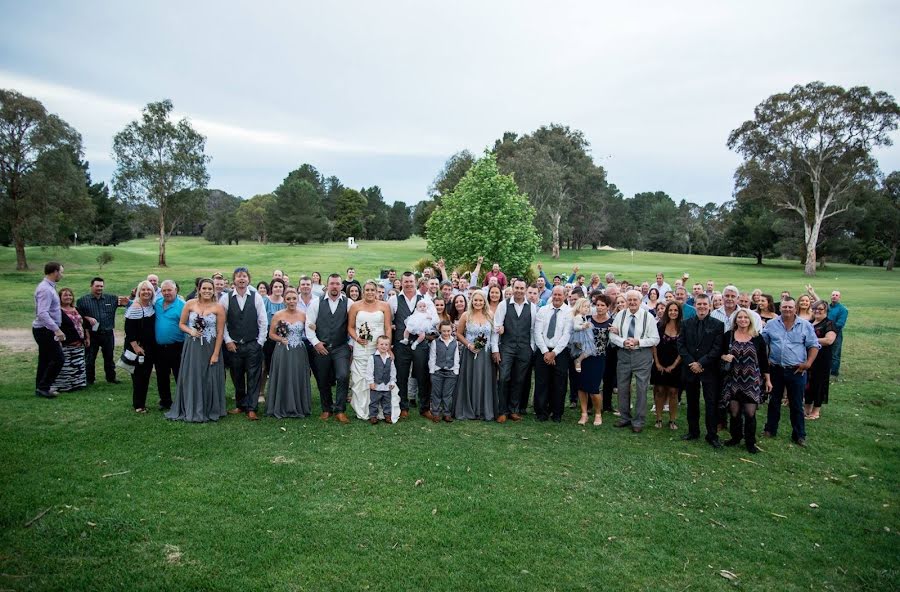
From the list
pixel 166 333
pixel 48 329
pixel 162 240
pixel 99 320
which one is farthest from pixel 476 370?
pixel 162 240

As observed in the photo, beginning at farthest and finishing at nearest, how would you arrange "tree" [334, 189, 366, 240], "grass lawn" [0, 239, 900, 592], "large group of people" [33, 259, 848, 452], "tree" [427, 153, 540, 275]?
"tree" [334, 189, 366, 240], "tree" [427, 153, 540, 275], "large group of people" [33, 259, 848, 452], "grass lawn" [0, 239, 900, 592]

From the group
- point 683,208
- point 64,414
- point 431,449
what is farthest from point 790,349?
point 683,208

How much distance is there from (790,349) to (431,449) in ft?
16.1

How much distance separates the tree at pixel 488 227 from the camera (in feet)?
79.2

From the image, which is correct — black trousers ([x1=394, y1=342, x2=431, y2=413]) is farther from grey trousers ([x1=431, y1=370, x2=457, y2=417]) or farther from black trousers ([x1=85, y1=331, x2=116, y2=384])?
black trousers ([x1=85, y1=331, x2=116, y2=384])

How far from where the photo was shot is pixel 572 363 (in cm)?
804

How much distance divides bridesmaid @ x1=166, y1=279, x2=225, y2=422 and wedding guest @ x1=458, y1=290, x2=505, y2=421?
3.37 meters

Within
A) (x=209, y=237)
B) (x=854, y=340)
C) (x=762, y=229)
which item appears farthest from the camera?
(x=209, y=237)

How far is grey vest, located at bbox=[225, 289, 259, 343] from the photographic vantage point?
7.53m

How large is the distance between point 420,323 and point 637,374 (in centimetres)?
315

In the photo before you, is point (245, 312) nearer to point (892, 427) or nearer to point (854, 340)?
point (892, 427)

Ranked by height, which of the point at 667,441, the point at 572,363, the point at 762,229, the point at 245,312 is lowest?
the point at 667,441

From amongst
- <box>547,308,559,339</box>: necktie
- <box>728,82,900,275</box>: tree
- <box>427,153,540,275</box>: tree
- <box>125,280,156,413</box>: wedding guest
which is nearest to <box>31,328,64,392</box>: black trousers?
<box>125,280,156,413</box>: wedding guest

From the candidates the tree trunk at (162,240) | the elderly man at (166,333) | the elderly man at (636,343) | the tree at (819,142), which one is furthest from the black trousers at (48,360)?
the tree at (819,142)
